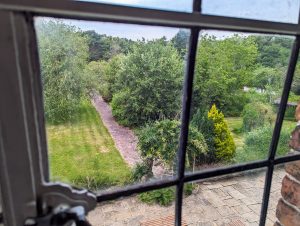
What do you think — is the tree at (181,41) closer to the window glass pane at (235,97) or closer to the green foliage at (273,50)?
the window glass pane at (235,97)

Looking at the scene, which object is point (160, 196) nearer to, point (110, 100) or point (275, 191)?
point (110, 100)

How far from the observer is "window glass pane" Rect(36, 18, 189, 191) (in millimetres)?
439

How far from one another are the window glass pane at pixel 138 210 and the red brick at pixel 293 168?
1.09 ft

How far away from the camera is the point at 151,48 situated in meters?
0.51

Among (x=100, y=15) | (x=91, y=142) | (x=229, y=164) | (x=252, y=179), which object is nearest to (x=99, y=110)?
(x=91, y=142)

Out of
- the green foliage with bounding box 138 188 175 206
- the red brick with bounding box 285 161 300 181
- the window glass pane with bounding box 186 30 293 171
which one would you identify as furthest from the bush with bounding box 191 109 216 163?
the red brick with bounding box 285 161 300 181

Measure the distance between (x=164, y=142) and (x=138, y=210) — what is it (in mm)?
172

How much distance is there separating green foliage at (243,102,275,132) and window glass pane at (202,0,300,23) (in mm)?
189

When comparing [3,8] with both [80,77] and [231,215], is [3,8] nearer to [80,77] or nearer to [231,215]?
[80,77]

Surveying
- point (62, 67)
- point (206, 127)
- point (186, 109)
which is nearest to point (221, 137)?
point (206, 127)

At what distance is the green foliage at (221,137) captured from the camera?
589 millimetres

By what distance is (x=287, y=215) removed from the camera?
28.4 inches

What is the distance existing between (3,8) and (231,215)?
73 cm

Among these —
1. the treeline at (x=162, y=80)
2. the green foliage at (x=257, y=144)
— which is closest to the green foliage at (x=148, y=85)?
the treeline at (x=162, y=80)
